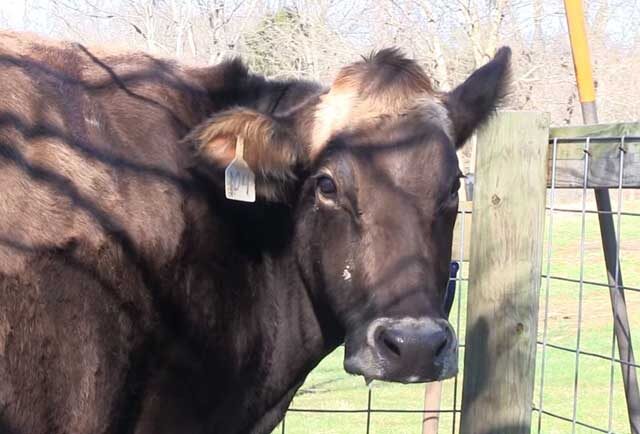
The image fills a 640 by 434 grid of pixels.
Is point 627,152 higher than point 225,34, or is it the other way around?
point 225,34

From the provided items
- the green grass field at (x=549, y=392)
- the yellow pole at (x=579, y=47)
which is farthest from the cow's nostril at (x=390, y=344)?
the green grass field at (x=549, y=392)

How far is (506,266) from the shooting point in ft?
16.5

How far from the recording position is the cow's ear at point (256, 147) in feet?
15.1

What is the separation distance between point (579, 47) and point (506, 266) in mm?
1307

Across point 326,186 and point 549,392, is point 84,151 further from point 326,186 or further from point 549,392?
point 549,392

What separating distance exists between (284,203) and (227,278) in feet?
1.60

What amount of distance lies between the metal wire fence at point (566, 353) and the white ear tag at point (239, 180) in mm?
1597

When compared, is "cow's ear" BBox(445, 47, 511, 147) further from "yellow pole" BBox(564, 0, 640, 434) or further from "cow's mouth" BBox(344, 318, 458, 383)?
"cow's mouth" BBox(344, 318, 458, 383)

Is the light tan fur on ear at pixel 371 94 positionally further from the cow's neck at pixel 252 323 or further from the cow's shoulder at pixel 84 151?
the cow's shoulder at pixel 84 151

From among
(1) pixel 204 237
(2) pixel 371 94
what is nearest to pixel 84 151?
(1) pixel 204 237

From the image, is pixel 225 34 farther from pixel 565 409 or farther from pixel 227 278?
pixel 227 278

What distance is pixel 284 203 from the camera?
189 inches

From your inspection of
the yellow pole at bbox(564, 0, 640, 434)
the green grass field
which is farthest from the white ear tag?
the green grass field

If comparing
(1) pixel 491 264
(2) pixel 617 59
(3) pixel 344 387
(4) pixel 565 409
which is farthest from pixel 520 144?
(2) pixel 617 59
